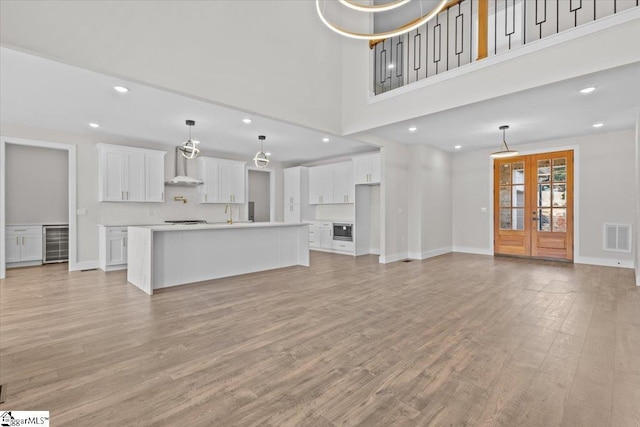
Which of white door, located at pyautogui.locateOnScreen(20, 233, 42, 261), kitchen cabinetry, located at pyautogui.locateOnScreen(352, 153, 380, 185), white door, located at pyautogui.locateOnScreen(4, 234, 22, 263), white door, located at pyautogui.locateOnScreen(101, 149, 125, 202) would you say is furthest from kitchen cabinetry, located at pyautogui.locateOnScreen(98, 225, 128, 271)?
kitchen cabinetry, located at pyautogui.locateOnScreen(352, 153, 380, 185)

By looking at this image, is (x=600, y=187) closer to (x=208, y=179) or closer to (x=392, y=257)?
(x=392, y=257)

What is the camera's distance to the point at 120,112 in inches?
191

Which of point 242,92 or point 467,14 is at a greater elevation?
point 467,14

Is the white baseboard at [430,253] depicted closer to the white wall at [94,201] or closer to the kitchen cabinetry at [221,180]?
the kitchen cabinetry at [221,180]

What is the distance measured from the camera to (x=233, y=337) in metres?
2.79

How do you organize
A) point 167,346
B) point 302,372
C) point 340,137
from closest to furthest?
point 302,372
point 167,346
point 340,137

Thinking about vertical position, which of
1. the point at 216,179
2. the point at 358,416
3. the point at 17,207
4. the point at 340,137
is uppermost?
the point at 340,137

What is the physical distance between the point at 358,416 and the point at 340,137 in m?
5.18

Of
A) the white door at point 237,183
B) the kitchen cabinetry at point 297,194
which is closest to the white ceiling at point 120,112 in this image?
the white door at point 237,183

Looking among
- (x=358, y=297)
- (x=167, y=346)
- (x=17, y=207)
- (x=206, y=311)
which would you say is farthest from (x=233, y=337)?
(x=17, y=207)

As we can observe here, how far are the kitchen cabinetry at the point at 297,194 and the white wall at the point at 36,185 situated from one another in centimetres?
549

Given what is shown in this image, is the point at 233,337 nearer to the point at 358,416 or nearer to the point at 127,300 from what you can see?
the point at 358,416

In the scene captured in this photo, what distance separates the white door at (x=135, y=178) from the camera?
6414mm
